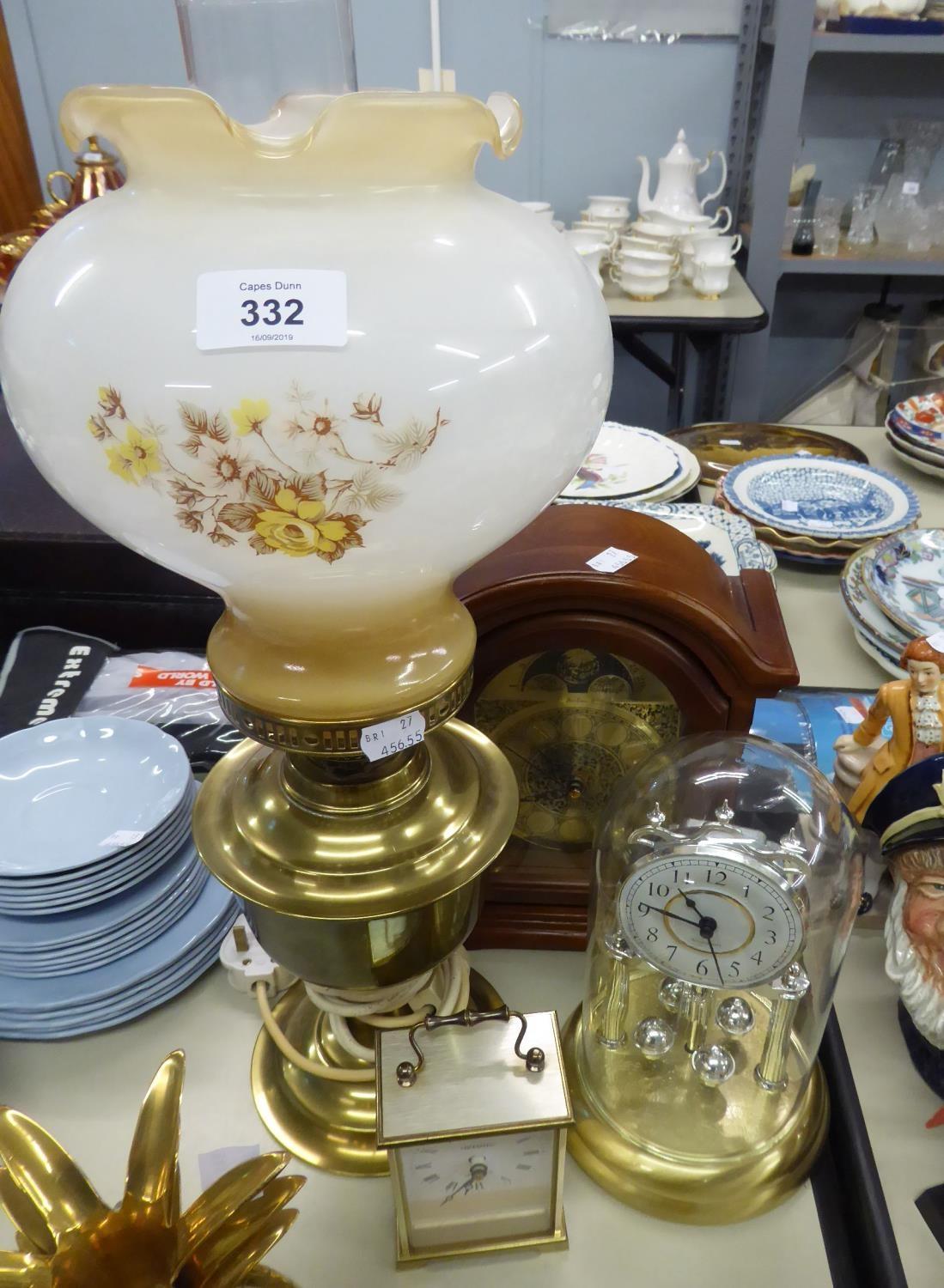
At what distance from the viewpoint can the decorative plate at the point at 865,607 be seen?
0.98m

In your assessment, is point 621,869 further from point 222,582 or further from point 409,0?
point 409,0

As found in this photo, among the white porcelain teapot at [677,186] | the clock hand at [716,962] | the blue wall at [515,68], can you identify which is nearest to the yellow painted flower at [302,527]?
the clock hand at [716,962]

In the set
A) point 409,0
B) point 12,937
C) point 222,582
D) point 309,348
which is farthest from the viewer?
point 409,0

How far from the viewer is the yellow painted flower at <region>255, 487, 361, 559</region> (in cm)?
36

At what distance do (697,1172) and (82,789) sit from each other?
0.59 m

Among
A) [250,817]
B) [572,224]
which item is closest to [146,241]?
[250,817]

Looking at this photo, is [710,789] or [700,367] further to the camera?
[700,367]

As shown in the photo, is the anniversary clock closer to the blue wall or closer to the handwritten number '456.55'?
the handwritten number '456.55'

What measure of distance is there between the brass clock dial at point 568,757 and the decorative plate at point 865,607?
1.32 ft

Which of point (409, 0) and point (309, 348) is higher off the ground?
point (409, 0)

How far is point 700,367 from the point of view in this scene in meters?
2.60

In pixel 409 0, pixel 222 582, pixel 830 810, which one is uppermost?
pixel 409 0

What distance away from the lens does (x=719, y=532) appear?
0.89m

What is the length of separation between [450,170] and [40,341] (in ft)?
0.59
